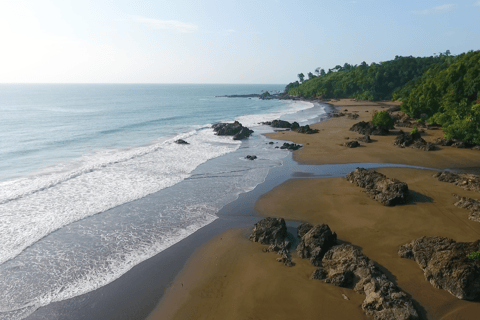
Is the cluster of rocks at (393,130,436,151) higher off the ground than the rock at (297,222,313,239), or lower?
higher

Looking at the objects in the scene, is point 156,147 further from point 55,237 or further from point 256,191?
point 55,237

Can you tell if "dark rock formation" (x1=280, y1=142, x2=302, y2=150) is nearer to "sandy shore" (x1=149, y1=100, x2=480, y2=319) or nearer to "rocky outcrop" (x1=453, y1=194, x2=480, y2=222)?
"sandy shore" (x1=149, y1=100, x2=480, y2=319)

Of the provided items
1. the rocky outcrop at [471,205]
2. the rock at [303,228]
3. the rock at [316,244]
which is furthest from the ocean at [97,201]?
the rocky outcrop at [471,205]

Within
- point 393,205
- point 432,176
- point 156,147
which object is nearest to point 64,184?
point 156,147

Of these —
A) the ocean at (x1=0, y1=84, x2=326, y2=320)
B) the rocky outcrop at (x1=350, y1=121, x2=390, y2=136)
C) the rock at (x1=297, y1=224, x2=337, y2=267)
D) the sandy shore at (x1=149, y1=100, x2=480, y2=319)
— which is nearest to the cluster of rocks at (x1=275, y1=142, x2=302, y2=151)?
the ocean at (x1=0, y1=84, x2=326, y2=320)

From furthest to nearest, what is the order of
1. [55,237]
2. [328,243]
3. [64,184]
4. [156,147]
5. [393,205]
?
[156,147]
[64,184]
[393,205]
[55,237]
[328,243]

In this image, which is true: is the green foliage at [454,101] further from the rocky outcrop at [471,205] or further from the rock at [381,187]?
the rock at [381,187]
